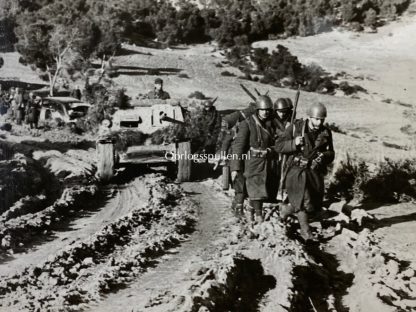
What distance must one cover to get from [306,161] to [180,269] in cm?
214

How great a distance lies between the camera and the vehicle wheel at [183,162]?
462 inches

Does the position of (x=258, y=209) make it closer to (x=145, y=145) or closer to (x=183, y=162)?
(x=183, y=162)

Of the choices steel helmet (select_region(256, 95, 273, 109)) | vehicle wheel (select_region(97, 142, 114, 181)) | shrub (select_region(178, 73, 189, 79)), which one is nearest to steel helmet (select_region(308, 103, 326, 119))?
steel helmet (select_region(256, 95, 273, 109))

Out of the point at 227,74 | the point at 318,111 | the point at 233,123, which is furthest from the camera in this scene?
the point at 227,74

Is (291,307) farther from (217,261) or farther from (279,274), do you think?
(217,261)

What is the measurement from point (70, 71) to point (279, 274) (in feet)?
101

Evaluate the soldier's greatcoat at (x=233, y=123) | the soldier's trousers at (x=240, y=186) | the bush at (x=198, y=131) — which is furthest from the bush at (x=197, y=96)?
the soldier's trousers at (x=240, y=186)

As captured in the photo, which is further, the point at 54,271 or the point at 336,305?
the point at 54,271

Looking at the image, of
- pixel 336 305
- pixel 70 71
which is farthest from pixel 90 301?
pixel 70 71

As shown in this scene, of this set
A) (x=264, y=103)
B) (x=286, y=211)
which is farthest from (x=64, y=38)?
(x=286, y=211)

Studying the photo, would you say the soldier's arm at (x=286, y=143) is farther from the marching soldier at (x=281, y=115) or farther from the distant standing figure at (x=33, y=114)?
the distant standing figure at (x=33, y=114)

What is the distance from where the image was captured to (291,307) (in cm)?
537

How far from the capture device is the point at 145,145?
11812mm

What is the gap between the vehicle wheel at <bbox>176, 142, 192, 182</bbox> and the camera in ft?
38.5
